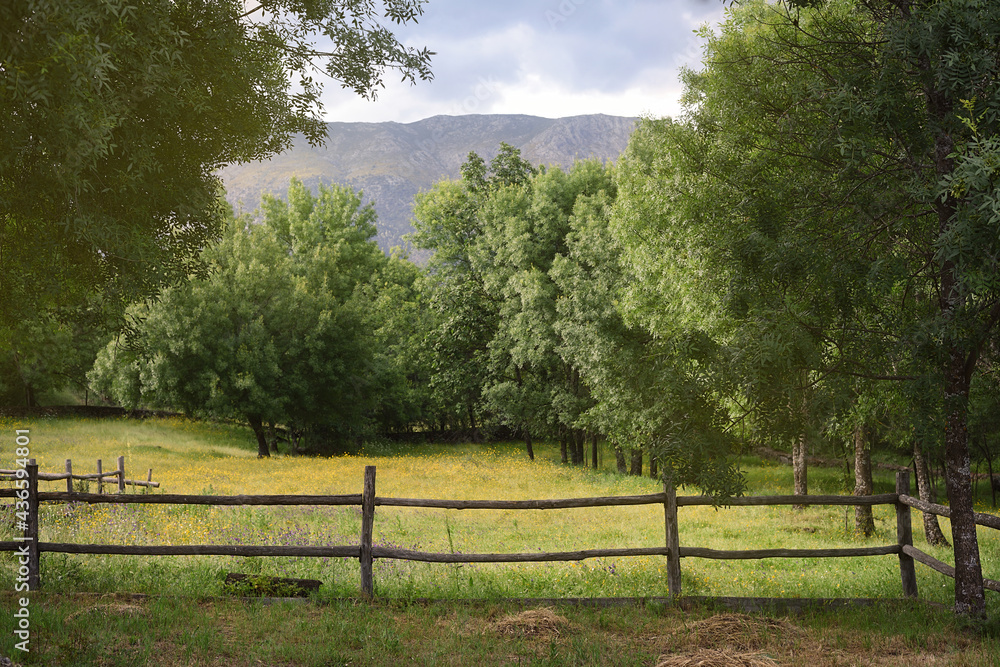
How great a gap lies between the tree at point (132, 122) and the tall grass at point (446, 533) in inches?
151

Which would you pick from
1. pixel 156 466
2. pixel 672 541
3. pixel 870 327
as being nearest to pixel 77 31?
pixel 672 541

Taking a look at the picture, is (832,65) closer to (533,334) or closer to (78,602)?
(78,602)

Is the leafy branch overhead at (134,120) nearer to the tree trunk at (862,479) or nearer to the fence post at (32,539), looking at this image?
the fence post at (32,539)

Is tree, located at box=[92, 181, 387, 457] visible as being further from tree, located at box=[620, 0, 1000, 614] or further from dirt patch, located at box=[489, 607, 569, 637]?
tree, located at box=[620, 0, 1000, 614]

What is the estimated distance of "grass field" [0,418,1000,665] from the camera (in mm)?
7059

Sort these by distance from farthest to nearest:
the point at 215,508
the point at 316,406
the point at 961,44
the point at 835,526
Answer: the point at 316,406 → the point at 835,526 → the point at 215,508 → the point at 961,44

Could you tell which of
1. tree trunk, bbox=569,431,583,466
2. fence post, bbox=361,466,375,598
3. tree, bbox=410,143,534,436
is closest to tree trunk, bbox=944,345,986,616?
fence post, bbox=361,466,375,598

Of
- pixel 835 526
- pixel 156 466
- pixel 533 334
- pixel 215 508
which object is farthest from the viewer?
pixel 533 334

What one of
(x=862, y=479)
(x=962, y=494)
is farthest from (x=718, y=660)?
(x=862, y=479)

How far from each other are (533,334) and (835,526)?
52.6ft

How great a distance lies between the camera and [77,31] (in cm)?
661

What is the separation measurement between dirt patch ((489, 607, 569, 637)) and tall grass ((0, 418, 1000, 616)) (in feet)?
3.34

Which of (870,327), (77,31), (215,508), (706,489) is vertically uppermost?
(77,31)

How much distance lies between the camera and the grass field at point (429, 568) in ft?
23.2
